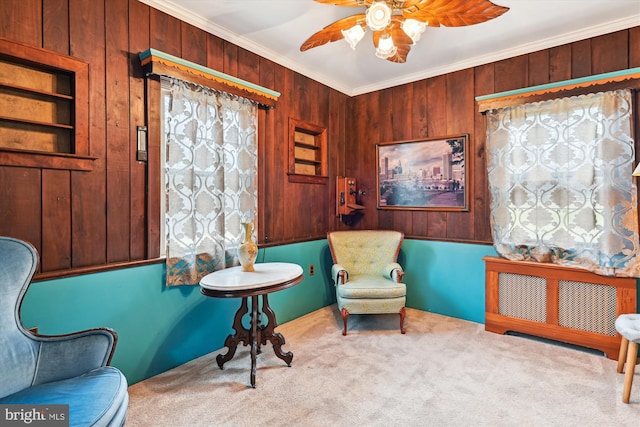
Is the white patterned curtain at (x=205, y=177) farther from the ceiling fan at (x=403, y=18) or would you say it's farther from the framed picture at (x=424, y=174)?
the framed picture at (x=424, y=174)

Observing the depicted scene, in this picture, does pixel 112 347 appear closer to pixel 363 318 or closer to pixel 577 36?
pixel 363 318

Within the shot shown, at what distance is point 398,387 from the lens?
2070mm

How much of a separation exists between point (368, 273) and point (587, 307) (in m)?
1.78

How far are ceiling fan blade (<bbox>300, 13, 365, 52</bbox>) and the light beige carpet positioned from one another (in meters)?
2.19

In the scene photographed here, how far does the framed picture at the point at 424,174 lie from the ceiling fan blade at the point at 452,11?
61.7 inches

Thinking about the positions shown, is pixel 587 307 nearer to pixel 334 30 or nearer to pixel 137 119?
pixel 334 30

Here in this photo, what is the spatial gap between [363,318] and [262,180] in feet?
5.49

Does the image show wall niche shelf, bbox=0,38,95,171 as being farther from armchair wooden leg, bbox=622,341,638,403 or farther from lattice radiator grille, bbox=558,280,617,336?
lattice radiator grille, bbox=558,280,617,336

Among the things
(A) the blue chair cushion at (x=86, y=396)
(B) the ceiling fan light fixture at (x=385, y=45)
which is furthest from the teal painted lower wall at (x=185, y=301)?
(B) the ceiling fan light fixture at (x=385, y=45)

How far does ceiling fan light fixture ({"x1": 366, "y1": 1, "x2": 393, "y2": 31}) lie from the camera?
1678 millimetres

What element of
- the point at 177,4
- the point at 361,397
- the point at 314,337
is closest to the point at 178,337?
the point at 314,337

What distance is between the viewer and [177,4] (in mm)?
2270

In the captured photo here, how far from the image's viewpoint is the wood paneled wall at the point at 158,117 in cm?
183

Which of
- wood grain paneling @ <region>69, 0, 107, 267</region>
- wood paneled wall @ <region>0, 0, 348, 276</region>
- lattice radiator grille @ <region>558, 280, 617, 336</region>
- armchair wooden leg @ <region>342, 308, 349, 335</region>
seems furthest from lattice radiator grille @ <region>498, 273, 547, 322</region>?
wood grain paneling @ <region>69, 0, 107, 267</region>
